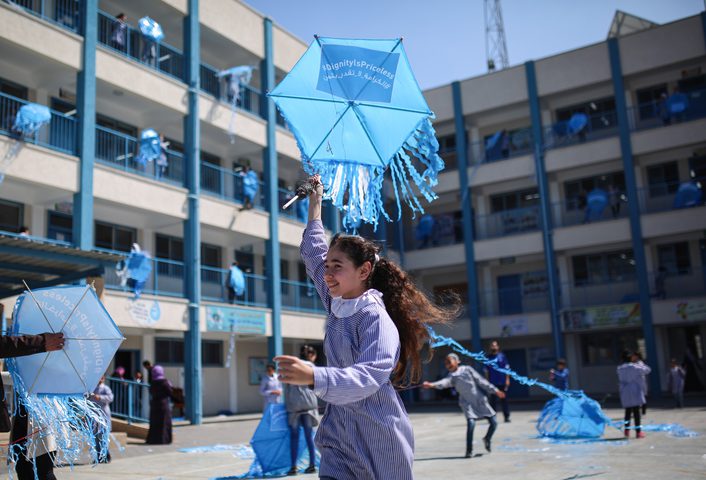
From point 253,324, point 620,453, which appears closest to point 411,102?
point 620,453

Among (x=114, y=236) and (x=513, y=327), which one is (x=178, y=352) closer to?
(x=114, y=236)

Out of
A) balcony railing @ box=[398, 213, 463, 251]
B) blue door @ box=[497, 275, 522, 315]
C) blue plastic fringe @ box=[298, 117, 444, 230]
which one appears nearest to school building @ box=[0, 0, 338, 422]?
balcony railing @ box=[398, 213, 463, 251]

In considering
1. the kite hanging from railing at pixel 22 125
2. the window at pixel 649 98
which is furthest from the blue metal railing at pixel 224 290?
the window at pixel 649 98

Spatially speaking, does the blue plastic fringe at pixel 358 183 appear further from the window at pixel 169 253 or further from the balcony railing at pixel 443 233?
the balcony railing at pixel 443 233

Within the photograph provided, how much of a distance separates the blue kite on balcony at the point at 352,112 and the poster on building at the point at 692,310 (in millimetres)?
26603

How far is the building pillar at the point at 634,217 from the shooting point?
1160 inches

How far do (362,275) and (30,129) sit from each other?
17911 mm

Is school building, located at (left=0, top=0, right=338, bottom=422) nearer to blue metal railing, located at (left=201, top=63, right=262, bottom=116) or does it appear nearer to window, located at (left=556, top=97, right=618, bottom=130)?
blue metal railing, located at (left=201, top=63, right=262, bottom=116)

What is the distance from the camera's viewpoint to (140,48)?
25.5m

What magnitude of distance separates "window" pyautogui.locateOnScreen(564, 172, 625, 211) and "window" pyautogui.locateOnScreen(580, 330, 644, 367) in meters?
5.93

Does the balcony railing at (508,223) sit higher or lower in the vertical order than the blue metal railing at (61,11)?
lower

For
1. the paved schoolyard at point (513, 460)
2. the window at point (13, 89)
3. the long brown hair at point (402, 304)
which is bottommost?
the paved schoolyard at point (513, 460)

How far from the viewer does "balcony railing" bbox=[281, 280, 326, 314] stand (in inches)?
1237

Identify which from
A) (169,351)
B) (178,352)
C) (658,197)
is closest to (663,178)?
(658,197)
